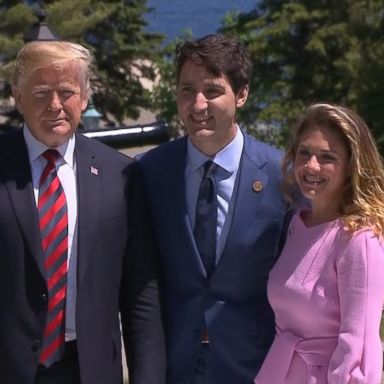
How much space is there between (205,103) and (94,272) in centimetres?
64

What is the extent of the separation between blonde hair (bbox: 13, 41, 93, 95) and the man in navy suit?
0.37 m

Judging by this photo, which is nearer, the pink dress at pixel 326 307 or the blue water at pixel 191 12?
the pink dress at pixel 326 307

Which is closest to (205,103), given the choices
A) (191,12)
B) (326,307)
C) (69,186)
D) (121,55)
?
(69,186)

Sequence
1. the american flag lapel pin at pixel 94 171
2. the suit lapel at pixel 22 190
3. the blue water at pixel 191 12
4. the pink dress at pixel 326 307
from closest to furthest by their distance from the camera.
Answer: the pink dress at pixel 326 307, the suit lapel at pixel 22 190, the american flag lapel pin at pixel 94 171, the blue water at pixel 191 12

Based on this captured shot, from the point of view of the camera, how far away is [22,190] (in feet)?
9.09

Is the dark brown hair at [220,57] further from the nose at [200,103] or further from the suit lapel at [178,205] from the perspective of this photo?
the suit lapel at [178,205]

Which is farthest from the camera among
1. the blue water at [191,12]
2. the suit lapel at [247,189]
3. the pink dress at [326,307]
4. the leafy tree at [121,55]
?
the blue water at [191,12]

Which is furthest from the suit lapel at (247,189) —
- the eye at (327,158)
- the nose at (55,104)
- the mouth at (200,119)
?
the nose at (55,104)

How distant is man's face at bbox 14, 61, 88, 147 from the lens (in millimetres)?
2775

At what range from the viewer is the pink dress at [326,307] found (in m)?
2.63

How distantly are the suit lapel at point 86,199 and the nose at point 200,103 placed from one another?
1.19 ft

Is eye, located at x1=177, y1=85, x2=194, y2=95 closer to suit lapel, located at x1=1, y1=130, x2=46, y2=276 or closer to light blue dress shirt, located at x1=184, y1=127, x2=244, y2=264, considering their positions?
light blue dress shirt, located at x1=184, y1=127, x2=244, y2=264

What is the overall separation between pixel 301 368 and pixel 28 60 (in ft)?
4.10

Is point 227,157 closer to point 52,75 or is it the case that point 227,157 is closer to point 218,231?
point 218,231
